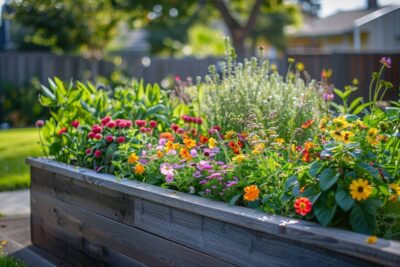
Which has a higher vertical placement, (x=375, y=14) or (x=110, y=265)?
(x=375, y=14)

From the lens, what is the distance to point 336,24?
21.4 m

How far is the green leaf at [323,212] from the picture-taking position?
1.99 metres

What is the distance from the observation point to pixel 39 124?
11.8 feet

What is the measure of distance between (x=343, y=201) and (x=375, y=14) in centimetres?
1524

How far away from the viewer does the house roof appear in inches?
750

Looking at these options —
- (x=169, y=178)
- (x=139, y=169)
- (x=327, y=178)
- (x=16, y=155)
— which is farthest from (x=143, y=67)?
(x=327, y=178)

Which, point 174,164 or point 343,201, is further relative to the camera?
point 174,164

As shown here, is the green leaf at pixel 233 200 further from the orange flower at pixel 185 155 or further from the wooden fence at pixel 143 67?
the wooden fence at pixel 143 67

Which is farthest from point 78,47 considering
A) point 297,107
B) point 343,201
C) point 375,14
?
point 343,201

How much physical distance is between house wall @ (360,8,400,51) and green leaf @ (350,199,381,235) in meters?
14.2

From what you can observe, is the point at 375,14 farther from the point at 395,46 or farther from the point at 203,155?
the point at 203,155

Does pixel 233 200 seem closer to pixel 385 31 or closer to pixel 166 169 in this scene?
pixel 166 169

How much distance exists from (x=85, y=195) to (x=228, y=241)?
3.94 feet

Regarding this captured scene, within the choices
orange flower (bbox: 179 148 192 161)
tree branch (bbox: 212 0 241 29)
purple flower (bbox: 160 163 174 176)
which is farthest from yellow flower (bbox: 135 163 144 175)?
tree branch (bbox: 212 0 241 29)
